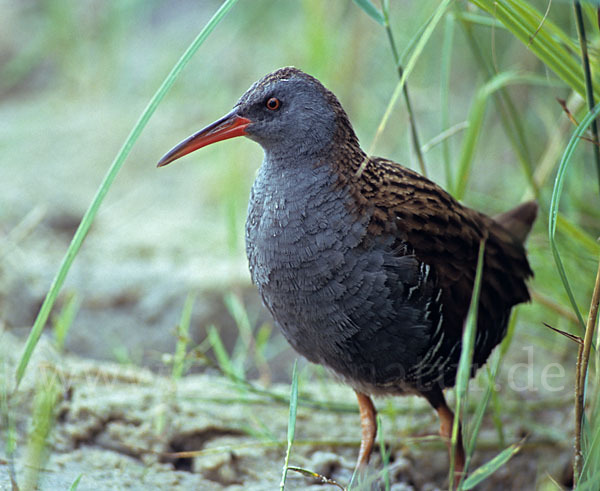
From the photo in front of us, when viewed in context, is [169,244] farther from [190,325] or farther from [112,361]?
[112,361]

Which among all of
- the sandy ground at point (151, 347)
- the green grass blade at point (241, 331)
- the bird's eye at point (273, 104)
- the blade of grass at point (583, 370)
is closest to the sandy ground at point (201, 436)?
the sandy ground at point (151, 347)

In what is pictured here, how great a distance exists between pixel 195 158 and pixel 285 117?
2.52 m

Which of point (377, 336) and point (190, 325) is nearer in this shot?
point (377, 336)

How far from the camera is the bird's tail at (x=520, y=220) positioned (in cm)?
249

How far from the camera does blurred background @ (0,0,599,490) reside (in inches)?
125

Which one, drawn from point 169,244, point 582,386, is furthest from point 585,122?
point 169,244

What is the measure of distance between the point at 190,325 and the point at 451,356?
153cm

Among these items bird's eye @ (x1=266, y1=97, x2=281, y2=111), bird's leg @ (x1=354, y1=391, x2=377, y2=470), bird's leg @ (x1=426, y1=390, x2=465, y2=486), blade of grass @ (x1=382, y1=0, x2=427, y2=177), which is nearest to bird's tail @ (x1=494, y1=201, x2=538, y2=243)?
blade of grass @ (x1=382, y1=0, x2=427, y2=177)

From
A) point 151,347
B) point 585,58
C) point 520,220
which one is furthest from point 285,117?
point 151,347

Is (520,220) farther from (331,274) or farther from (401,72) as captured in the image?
(331,274)

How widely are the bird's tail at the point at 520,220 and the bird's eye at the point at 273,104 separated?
95 cm

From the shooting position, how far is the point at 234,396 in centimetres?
273

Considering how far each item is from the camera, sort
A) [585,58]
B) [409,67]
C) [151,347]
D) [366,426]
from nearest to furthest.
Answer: [585,58] → [409,67] → [366,426] → [151,347]

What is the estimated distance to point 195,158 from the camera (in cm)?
443
